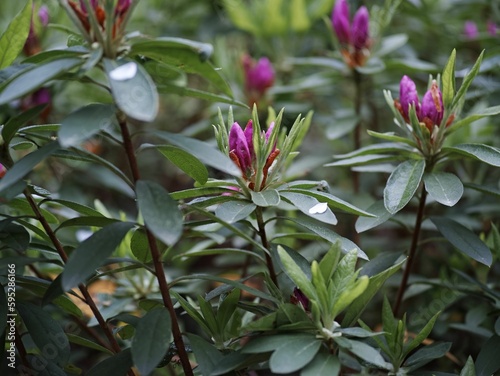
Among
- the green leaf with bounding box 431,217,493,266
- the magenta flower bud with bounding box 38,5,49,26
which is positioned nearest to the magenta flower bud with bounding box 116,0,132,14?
the green leaf with bounding box 431,217,493,266

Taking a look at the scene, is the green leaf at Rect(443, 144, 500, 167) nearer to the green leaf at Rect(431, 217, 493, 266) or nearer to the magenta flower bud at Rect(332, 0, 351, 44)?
the green leaf at Rect(431, 217, 493, 266)

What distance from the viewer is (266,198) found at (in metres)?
0.90

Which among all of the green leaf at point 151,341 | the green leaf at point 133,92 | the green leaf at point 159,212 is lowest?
the green leaf at point 151,341

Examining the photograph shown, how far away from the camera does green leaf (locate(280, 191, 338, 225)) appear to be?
0.85 metres

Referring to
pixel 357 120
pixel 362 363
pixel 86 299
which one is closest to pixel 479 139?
pixel 357 120

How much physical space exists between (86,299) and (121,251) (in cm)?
38

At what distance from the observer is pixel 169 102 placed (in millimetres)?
2521

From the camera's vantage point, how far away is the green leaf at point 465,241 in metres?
1.01

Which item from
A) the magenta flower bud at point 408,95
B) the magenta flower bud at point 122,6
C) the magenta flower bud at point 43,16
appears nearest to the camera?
the magenta flower bud at point 122,6

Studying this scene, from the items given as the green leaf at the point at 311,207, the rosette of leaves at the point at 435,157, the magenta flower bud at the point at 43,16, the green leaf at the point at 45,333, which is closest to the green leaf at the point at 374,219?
the rosette of leaves at the point at 435,157

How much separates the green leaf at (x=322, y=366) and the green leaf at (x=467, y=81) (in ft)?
1.52

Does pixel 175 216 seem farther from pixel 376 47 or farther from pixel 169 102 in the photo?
pixel 169 102

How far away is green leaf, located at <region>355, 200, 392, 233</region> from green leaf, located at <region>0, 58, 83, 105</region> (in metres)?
0.49

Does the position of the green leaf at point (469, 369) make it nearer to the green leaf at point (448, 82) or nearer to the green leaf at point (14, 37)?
the green leaf at point (448, 82)
